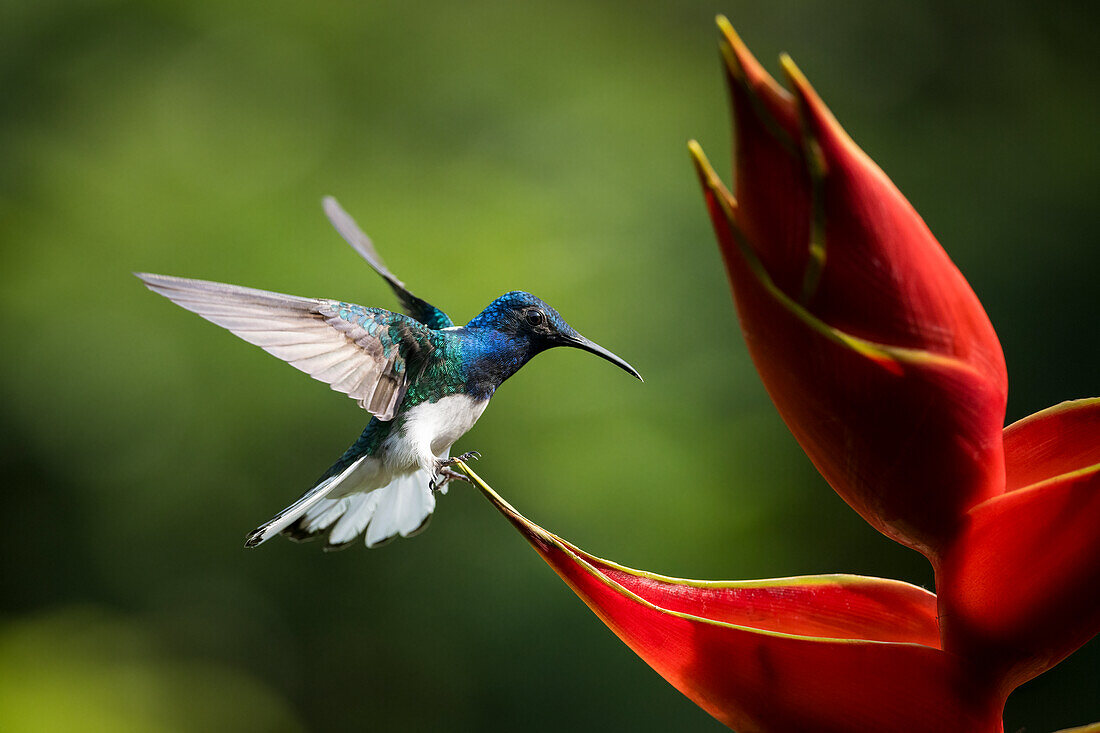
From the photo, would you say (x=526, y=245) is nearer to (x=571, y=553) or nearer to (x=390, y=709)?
(x=390, y=709)

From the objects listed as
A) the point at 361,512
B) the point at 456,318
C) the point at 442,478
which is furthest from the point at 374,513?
the point at 456,318

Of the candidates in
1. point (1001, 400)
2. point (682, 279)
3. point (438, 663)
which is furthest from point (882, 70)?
point (1001, 400)

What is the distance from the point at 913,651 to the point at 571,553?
10 cm

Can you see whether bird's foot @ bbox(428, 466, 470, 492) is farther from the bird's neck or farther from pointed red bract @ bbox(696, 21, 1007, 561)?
pointed red bract @ bbox(696, 21, 1007, 561)

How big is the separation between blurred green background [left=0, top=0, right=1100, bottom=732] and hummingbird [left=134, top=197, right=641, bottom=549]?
0.83 metres

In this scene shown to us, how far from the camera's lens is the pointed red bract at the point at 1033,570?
0.29 m

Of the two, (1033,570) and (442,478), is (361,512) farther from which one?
(1033,570)

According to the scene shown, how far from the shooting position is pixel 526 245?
5.73 ft

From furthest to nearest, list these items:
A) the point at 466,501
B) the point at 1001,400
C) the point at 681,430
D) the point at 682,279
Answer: the point at 682,279, the point at 681,430, the point at 466,501, the point at 1001,400

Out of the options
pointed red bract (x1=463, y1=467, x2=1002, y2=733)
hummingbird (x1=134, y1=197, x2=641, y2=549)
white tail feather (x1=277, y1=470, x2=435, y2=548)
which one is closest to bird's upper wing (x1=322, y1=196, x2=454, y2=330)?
hummingbird (x1=134, y1=197, x2=641, y2=549)

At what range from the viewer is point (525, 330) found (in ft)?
2.03

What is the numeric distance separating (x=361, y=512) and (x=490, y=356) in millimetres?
158

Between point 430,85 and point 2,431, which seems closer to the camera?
point 2,431

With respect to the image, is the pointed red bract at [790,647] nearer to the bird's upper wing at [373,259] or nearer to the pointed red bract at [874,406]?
the pointed red bract at [874,406]
